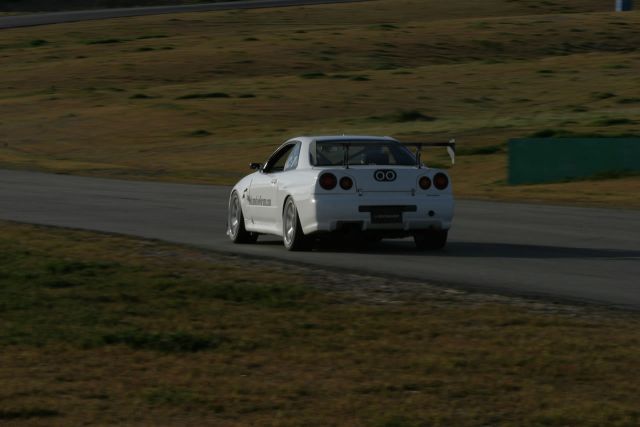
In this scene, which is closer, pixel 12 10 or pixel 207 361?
pixel 207 361

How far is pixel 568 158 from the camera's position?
93.9 ft

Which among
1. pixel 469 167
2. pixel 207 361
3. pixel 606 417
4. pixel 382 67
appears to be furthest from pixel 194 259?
pixel 382 67

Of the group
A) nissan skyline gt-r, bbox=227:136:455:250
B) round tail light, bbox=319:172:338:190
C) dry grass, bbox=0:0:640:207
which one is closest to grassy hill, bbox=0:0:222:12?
dry grass, bbox=0:0:640:207

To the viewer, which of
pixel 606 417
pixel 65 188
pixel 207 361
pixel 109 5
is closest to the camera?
pixel 606 417

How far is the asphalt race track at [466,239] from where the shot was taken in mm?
12922

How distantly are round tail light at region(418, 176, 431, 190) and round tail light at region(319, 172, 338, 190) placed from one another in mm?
952

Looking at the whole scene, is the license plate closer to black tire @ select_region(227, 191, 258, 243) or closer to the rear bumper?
the rear bumper

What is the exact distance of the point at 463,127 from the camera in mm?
40812

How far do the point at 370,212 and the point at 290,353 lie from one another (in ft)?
20.7

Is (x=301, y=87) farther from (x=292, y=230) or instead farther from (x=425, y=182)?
(x=425, y=182)

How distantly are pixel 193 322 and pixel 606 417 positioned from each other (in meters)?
3.92

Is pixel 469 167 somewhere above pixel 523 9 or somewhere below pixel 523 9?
below

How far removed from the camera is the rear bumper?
15.1 m

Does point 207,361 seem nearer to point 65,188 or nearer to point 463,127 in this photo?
point 65,188
